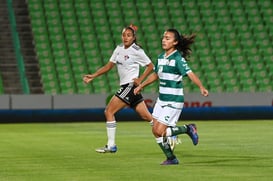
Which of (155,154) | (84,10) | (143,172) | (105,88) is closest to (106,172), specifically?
(143,172)

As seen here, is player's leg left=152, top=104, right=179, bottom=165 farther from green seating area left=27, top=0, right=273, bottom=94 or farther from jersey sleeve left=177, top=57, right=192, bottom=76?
green seating area left=27, top=0, right=273, bottom=94

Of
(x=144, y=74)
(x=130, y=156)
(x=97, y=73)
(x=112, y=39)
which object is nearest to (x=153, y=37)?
(x=112, y=39)

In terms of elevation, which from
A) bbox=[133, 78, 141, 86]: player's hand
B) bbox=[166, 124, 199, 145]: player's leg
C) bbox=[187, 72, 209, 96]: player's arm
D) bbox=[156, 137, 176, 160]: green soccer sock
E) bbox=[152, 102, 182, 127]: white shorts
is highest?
bbox=[187, 72, 209, 96]: player's arm

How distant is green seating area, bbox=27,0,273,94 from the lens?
30.6 m

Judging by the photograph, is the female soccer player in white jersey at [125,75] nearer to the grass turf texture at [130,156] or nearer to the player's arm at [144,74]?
the player's arm at [144,74]

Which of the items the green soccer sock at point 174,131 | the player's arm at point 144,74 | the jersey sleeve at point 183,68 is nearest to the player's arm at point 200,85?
the jersey sleeve at point 183,68

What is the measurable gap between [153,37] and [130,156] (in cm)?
1846

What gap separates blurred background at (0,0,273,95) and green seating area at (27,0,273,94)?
0.03 m

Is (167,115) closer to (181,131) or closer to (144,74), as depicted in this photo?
(181,131)

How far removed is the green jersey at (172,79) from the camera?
1248 centimetres

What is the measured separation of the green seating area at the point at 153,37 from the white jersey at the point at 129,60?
14245 millimetres

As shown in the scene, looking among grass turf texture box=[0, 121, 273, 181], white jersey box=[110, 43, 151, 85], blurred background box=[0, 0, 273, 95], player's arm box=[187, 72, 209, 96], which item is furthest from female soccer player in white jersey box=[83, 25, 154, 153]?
blurred background box=[0, 0, 273, 95]

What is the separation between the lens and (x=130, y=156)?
14.2 metres

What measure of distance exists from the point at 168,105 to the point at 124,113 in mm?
15809
